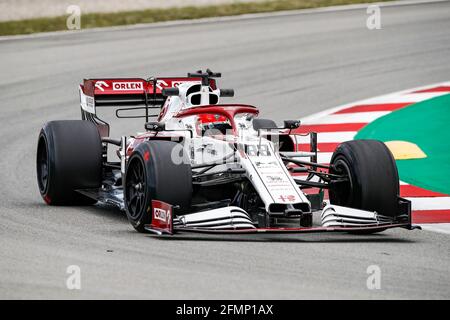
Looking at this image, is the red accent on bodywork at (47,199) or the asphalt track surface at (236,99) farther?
the red accent on bodywork at (47,199)

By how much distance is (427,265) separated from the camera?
8.85m

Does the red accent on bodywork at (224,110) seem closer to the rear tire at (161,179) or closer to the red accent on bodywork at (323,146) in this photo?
the rear tire at (161,179)

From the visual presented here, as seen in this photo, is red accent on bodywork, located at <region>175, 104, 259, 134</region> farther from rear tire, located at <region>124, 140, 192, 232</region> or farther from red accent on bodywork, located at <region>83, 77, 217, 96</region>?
red accent on bodywork, located at <region>83, 77, 217, 96</region>

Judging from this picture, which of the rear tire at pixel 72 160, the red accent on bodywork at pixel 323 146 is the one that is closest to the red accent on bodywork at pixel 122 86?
the rear tire at pixel 72 160

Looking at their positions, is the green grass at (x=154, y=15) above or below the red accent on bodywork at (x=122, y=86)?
above

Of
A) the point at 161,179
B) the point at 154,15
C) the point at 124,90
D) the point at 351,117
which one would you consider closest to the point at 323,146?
the point at 351,117

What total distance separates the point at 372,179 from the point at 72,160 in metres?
3.25

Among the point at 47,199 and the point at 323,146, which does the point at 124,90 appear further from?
the point at 323,146

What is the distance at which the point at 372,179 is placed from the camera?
407 inches

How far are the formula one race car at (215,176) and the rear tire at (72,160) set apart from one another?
0.01 m

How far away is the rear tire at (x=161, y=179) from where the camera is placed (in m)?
9.87

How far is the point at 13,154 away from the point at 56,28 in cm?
858
